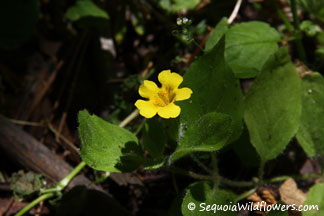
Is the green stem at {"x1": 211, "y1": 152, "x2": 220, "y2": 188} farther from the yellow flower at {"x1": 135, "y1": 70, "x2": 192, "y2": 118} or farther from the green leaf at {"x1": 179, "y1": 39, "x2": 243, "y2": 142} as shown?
the yellow flower at {"x1": 135, "y1": 70, "x2": 192, "y2": 118}

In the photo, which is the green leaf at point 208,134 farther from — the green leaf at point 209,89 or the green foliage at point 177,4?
the green foliage at point 177,4

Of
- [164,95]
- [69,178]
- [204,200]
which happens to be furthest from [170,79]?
[69,178]

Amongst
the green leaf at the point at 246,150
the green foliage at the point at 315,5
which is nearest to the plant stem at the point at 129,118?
the green leaf at the point at 246,150

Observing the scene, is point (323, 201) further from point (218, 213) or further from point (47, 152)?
point (47, 152)

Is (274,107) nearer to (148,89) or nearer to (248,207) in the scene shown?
(248,207)

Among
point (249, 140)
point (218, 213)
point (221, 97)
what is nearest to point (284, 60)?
point (221, 97)

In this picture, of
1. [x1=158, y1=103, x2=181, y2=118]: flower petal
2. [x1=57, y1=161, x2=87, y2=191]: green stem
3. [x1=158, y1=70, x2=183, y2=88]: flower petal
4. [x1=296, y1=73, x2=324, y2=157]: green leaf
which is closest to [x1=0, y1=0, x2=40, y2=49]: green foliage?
[x1=57, y1=161, x2=87, y2=191]: green stem
